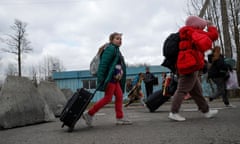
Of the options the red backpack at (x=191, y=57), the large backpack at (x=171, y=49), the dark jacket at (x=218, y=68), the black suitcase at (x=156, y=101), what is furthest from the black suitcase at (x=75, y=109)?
the dark jacket at (x=218, y=68)

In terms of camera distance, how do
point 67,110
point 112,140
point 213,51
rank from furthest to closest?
point 213,51 → point 67,110 → point 112,140

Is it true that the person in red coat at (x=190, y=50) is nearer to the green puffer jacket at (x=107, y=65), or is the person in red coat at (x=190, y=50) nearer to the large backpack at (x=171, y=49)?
the large backpack at (x=171, y=49)

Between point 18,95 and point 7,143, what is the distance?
2.29m

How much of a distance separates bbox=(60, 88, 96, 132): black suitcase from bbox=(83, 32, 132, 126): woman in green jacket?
286 mm

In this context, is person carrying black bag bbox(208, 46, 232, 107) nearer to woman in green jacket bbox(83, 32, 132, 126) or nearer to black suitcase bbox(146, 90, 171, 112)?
black suitcase bbox(146, 90, 171, 112)

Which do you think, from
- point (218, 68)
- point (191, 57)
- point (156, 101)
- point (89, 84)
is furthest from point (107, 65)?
point (89, 84)

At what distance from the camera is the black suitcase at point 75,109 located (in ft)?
14.1

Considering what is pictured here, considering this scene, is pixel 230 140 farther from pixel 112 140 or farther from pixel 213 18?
pixel 213 18

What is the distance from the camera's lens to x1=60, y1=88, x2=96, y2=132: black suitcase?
431 centimetres

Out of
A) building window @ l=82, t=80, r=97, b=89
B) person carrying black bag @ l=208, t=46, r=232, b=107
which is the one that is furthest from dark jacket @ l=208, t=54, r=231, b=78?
building window @ l=82, t=80, r=97, b=89

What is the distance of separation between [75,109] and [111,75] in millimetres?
875

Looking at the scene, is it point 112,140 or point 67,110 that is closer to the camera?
point 112,140

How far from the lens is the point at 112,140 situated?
10.8 feet

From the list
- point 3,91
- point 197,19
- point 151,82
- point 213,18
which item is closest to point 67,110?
point 3,91
